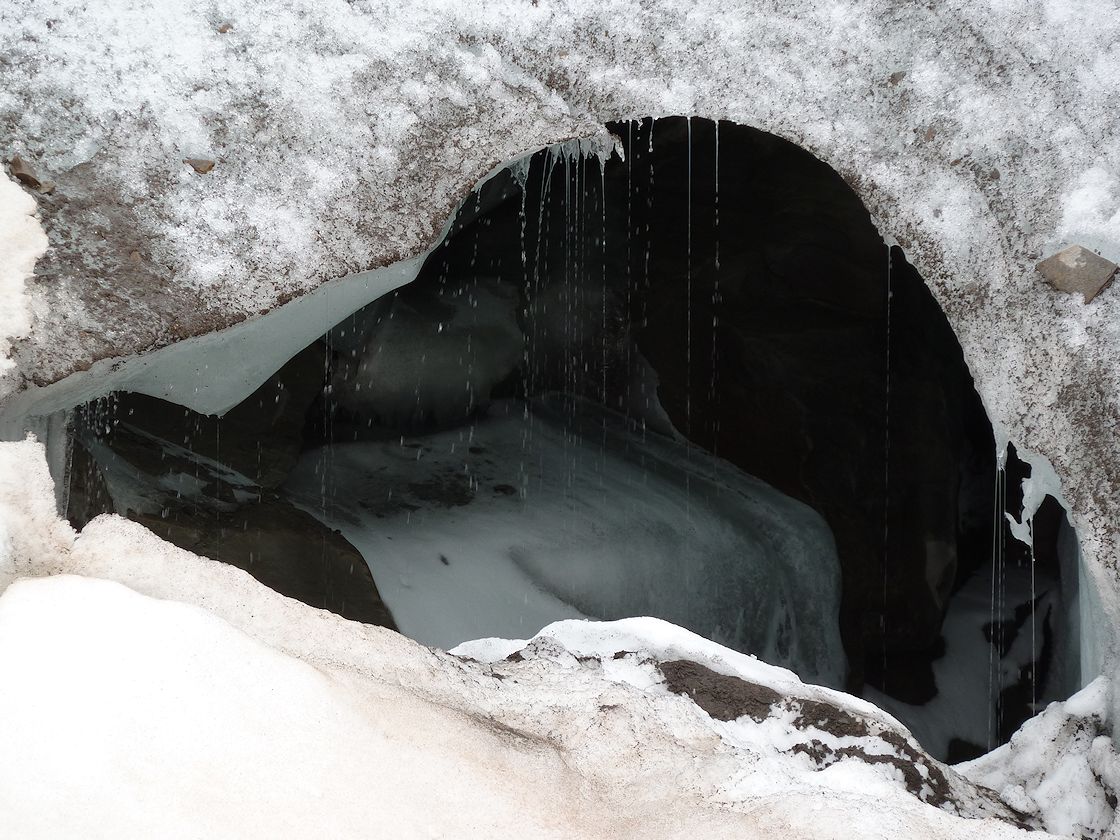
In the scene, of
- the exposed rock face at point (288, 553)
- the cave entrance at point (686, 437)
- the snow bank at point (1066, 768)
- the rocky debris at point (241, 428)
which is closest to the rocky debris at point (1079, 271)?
the snow bank at point (1066, 768)

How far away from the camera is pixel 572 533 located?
5.00 meters

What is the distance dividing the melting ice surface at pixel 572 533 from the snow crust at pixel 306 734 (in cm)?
202

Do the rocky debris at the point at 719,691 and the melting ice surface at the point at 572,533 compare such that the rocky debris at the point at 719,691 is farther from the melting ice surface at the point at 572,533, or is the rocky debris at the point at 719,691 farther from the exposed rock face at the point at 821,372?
the exposed rock face at the point at 821,372

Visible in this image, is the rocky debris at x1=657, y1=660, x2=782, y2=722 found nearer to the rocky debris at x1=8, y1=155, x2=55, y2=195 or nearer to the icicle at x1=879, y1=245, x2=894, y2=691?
the rocky debris at x1=8, y1=155, x2=55, y2=195

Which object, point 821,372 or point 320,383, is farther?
point 821,372

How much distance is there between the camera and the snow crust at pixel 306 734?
1.78 metres

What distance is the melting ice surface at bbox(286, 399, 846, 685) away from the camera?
4.58 meters

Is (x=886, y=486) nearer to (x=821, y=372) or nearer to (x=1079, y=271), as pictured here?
(x=821, y=372)

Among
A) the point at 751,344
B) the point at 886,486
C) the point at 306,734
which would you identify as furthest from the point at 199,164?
the point at 886,486

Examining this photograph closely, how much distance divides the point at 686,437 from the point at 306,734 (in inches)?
160

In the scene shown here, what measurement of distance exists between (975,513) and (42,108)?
5.52 meters

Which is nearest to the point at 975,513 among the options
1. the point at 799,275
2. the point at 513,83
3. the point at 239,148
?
the point at 799,275

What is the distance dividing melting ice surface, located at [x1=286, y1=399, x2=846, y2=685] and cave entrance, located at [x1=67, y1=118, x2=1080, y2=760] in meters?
0.01

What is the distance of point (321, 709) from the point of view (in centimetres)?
197
